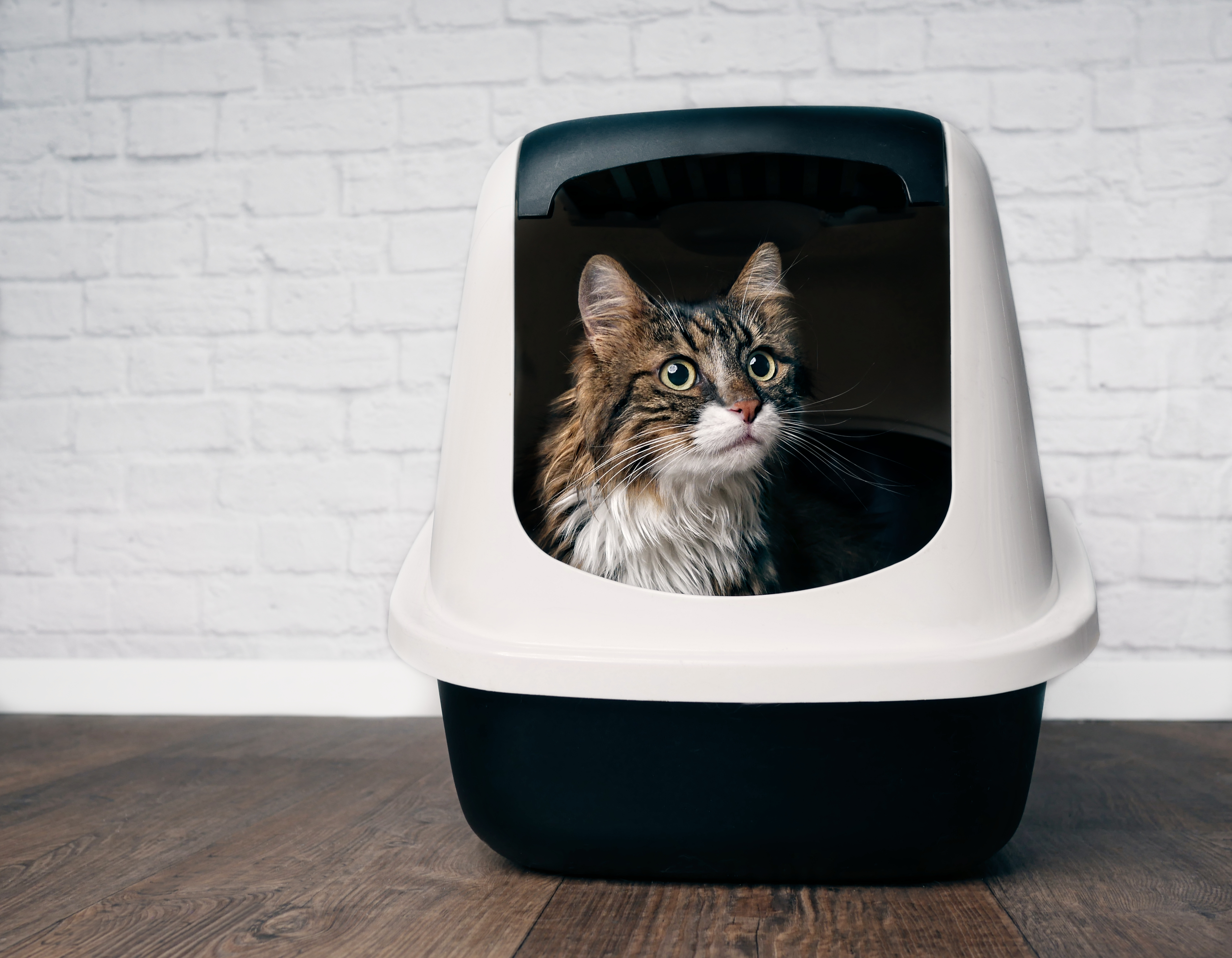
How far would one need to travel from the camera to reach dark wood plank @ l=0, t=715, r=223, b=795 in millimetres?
1108

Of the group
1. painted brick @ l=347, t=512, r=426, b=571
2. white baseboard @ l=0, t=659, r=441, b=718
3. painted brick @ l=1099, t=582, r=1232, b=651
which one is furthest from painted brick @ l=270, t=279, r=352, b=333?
painted brick @ l=1099, t=582, r=1232, b=651

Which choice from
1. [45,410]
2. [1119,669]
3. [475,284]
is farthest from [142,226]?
[1119,669]

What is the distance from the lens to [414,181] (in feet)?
4.81

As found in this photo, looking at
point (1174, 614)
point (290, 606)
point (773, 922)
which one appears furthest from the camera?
point (290, 606)

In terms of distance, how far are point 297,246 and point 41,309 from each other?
452 millimetres

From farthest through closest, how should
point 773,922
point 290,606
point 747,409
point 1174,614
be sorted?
point 290,606 → point 1174,614 → point 747,409 → point 773,922

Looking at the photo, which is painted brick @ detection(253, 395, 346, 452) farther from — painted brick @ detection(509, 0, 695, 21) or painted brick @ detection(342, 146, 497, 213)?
painted brick @ detection(509, 0, 695, 21)

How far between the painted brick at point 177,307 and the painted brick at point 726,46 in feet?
2.45

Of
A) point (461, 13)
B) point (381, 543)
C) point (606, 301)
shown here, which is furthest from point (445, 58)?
point (606, 301)

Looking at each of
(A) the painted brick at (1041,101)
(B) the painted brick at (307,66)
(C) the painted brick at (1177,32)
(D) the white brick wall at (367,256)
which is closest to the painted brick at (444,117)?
(D) the white brick wall at (367,256)

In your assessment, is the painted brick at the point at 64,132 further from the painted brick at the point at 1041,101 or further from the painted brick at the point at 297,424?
the painted brick at the point at 1041,101

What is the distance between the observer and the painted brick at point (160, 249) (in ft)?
4.90

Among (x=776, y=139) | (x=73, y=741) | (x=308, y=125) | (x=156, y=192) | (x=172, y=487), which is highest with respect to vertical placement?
(x=308, y=125)

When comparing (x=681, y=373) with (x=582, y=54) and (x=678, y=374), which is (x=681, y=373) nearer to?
(x=678, y=374)
